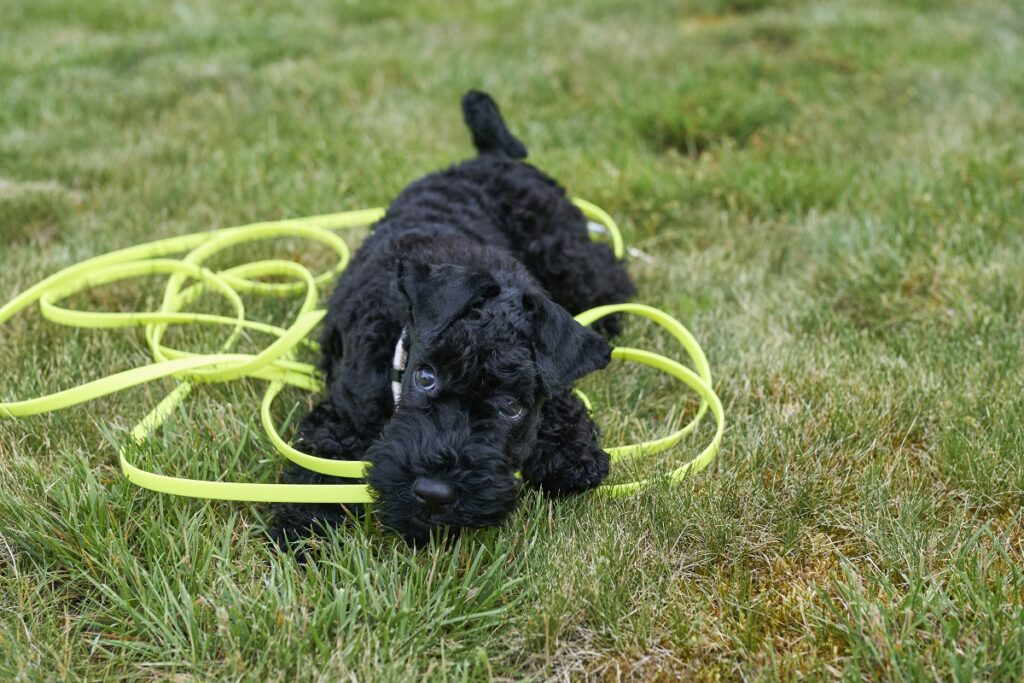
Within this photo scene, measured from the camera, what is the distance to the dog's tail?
4855mm

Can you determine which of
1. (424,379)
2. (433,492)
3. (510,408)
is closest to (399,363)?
(424,379)

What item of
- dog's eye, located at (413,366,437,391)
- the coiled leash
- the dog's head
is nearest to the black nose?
the dog's head

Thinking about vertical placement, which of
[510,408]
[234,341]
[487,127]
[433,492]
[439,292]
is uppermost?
[487,127]

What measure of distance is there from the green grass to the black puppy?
0.71 feet

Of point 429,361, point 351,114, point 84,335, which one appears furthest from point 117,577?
point 351,114

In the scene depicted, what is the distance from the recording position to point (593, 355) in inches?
116

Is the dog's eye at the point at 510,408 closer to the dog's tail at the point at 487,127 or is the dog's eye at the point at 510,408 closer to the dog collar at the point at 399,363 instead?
the dog collar at the point at 399,363

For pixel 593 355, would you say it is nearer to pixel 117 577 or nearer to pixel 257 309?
pixel 117 577

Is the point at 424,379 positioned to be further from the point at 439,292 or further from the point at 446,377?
the point at 439,292

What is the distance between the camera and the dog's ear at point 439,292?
2736 millimetres

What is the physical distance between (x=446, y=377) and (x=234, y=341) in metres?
1.91

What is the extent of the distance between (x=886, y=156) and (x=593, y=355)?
4.70 m

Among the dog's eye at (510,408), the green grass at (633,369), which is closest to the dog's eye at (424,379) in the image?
the dog's eye at (510,408)

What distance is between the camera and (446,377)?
2.71 meters
